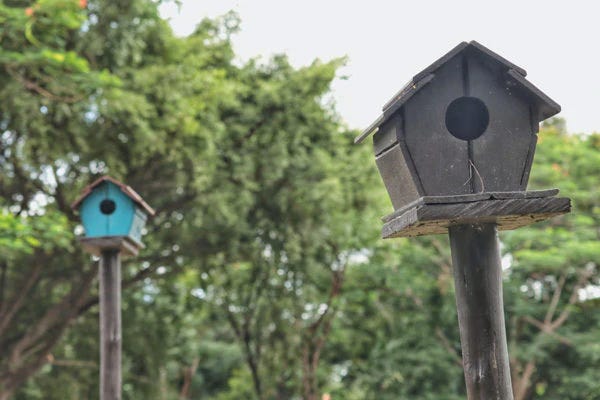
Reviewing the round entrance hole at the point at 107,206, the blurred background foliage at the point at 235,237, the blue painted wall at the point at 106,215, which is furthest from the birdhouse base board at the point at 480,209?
the blurred background foliage at the point at 235,237

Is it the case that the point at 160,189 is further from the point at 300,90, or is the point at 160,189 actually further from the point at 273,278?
the point at 273,278

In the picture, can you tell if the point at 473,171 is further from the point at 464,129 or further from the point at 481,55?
the point at 481,55

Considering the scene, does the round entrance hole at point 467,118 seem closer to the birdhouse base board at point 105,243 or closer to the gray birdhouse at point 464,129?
the gray birdhouse at point 464,129

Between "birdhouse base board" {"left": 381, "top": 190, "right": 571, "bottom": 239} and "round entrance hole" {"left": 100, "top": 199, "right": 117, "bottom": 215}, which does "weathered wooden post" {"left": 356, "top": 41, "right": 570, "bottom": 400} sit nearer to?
"birdhouse base board" {"left": 381, "top": 190, "right": 571, "bottom": 239}

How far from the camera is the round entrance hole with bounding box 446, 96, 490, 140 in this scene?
3.82 meters

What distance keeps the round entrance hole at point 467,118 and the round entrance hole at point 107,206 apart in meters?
3.49

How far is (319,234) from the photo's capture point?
1495 centimetres

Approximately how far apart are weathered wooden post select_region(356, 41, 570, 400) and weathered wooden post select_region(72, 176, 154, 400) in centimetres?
306

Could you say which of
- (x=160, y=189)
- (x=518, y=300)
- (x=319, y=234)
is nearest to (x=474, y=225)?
(x=160, y=189)

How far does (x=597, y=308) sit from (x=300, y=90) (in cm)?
711

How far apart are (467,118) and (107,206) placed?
11.9 ft

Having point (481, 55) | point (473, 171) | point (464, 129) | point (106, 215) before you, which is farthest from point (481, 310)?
point (106, 215)

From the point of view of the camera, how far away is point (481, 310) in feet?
11.9

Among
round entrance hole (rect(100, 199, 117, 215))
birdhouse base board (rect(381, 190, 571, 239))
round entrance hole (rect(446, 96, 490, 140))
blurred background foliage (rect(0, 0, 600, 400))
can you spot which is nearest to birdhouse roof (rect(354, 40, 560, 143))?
round entrance hole (rect(446, 96, 490, 140))
